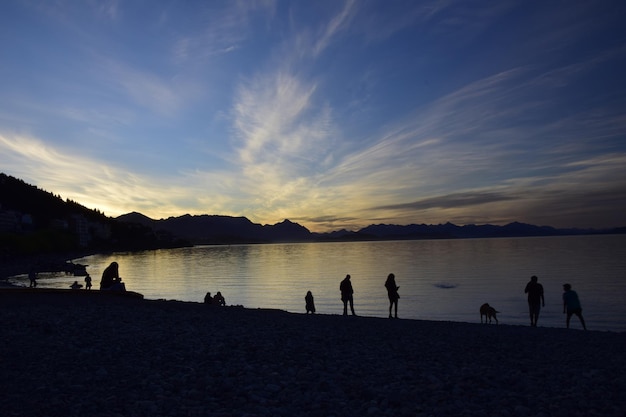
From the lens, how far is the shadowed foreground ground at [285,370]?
8.02m

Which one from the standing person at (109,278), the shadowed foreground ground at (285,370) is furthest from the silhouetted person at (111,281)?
the shadowed foreground ground at (285,370)

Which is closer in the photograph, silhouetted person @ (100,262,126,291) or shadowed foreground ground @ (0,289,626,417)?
shadowed foreground ground @ (0,289,626,417)

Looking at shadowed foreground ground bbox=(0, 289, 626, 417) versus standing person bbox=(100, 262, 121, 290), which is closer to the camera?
shadowed foreground ground bbox=(0, 289, 626, 417)

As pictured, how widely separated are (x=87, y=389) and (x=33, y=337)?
6934 millimetres

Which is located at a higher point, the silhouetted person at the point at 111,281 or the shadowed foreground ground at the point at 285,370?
the silhouetted person at the point at 111,281

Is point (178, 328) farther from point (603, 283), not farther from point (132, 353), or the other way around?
point (603, 283)

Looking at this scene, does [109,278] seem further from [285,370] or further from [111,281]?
[285,370]

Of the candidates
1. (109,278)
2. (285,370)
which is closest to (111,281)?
(109,278)

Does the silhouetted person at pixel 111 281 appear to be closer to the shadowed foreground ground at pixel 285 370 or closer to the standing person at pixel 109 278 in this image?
the standing person at pixel 109 278

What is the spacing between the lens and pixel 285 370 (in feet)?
34.4

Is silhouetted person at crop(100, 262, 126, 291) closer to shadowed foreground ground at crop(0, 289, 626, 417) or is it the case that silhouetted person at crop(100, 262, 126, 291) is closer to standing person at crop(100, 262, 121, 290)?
standing person at crop(100, 262, 121, 290)

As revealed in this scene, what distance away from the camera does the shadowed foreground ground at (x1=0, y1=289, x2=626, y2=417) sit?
8.02 m

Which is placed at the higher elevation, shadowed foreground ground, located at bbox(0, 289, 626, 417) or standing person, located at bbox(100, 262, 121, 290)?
standing person, located at bbox(100, 262, 121, 290)

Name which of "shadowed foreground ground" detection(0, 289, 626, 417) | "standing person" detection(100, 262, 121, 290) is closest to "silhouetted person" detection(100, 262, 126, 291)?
"standing person" detection(100, 262, 121, 290)
